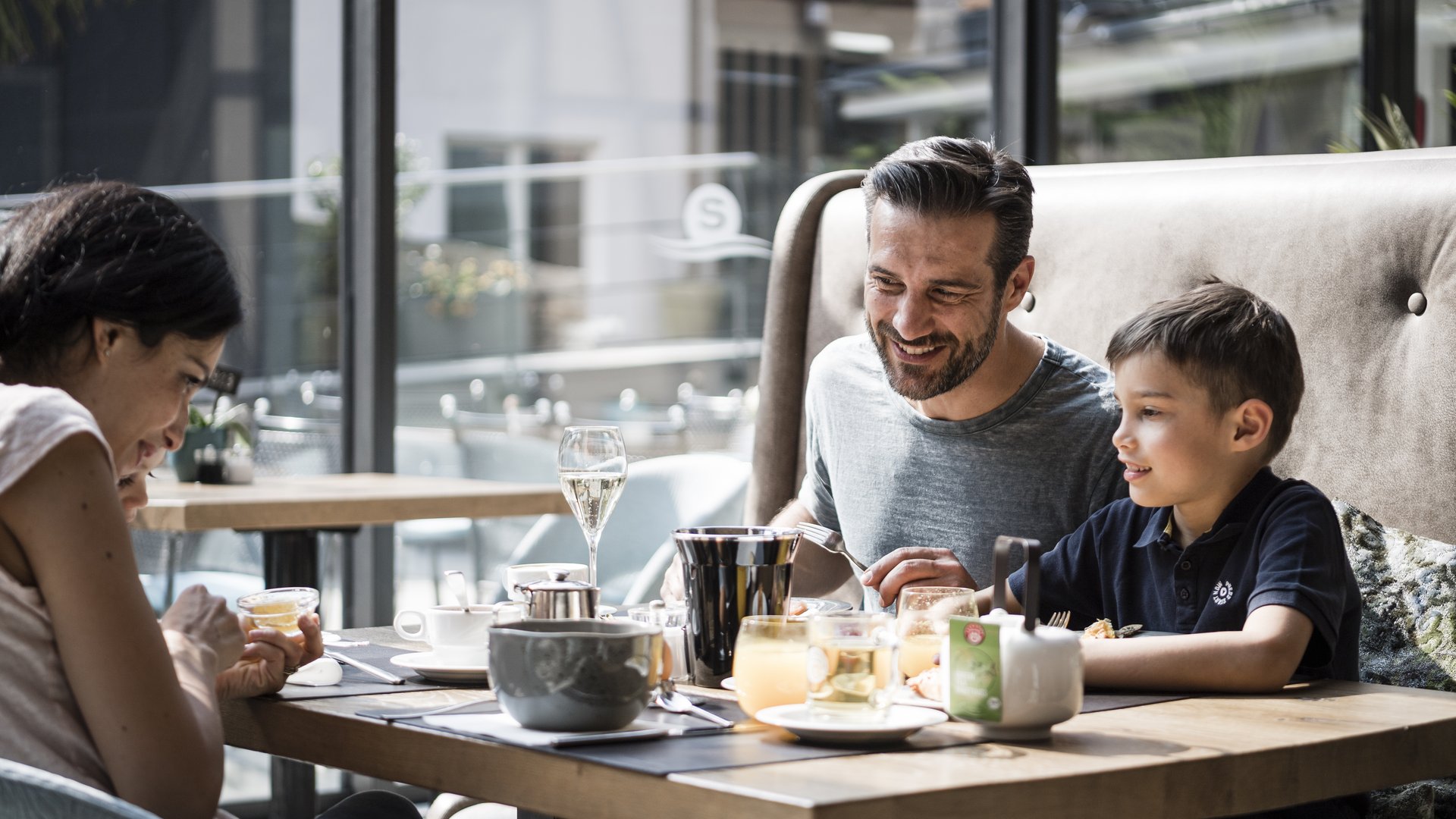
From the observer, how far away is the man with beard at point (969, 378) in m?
2.09

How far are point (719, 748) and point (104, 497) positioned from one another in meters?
0.53

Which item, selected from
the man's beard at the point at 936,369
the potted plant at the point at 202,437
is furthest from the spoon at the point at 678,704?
the potted plant at the point at 202,437

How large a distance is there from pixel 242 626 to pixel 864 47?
117 inches

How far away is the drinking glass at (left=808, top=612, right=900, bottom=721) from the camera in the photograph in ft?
3.93

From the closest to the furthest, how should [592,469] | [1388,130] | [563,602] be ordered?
[563,602] → [592,469] → [1388,130]

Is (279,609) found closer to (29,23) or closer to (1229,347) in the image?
(1229,347)

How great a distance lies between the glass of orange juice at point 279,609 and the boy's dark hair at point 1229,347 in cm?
92

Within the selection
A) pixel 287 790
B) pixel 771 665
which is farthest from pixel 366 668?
pixel 287 790

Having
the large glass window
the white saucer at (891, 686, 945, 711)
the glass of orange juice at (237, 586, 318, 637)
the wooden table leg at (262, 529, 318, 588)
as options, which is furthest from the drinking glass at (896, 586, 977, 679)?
the large glass window

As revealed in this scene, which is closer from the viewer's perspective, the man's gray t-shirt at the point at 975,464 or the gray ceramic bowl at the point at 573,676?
the gray ceramic bowl at the point at 573,676

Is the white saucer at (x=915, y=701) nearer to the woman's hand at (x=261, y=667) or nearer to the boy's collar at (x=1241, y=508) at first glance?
the boy's collar at (x=1241, y=508)

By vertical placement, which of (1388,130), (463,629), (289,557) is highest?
(1388,130)

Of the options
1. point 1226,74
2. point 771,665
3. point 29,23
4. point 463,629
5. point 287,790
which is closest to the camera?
point 771,665

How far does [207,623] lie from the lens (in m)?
1.40
